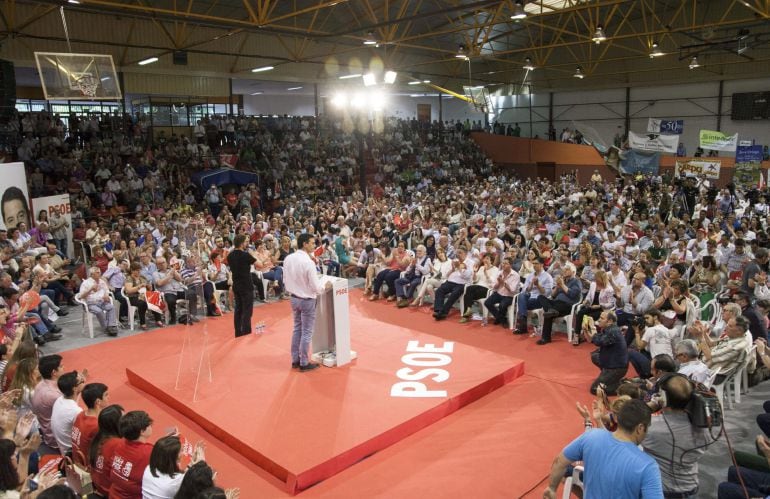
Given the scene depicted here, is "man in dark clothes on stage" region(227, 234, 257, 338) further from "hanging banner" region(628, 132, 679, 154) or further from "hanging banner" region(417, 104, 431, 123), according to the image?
"hanging banner" region(417, 104, 431, 123)

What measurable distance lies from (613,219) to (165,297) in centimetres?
876

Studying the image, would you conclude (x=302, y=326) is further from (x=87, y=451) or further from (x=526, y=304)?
(x=526, y=304)

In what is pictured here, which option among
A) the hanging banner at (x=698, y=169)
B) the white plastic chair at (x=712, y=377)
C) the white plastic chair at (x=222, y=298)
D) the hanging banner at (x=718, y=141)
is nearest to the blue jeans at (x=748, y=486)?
the white plastic chair at (x=712, y=377)

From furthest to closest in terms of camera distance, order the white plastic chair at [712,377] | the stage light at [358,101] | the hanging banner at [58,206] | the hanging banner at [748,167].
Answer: the stage light at [358,101] < the hanging banner at [748,167] < the hanging banner at [58,206] < the white plastic chair at [712,377]

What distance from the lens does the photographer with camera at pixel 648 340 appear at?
570 cm

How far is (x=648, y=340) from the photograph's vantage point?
580 centimetres

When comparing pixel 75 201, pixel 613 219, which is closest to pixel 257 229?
pixel 75 201

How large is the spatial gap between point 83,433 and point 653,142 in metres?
24.1

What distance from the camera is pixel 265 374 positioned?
5984 mm

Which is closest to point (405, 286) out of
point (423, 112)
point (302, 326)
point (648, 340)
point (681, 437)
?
point (302, 326)

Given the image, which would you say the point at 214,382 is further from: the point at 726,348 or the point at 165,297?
the point at 726,348

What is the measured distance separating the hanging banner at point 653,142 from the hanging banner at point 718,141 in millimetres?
1702

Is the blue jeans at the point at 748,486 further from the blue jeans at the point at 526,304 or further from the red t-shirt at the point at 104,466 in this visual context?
the blue jeans at the point at 526,304

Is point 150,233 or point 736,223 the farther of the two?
point 736,223
